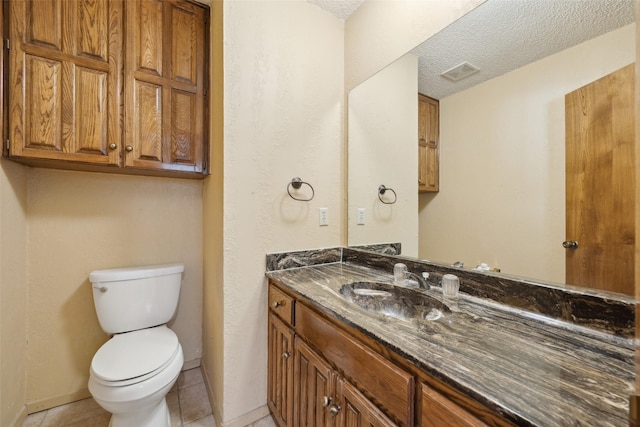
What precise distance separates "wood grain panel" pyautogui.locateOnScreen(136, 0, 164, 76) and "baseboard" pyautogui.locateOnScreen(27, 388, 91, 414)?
2.00m

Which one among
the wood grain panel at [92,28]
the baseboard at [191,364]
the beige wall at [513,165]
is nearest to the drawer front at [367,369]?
the beige wall at [513,165]

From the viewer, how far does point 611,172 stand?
28.7 inches

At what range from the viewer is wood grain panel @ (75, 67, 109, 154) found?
1299 mm

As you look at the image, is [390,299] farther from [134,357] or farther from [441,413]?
[134,357]

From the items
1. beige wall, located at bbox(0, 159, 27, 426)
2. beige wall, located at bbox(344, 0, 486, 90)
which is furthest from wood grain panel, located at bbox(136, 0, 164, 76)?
Answer: beige wall, located at bbox(344, 0, 486, 90)

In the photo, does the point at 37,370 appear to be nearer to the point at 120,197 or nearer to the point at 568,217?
the point at 120,197

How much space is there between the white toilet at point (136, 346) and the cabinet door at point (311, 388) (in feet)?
2.07

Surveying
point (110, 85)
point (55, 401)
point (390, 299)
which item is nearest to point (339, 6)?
point (110, 85)

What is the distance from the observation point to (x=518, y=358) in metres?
0.59

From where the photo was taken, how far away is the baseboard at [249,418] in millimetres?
1329

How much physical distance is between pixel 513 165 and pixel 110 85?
6.49 ft

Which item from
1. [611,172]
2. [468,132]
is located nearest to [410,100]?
[468,132]

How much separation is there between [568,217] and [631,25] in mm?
541

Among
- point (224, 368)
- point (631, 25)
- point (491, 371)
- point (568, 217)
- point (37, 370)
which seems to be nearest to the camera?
point (491, 371)
